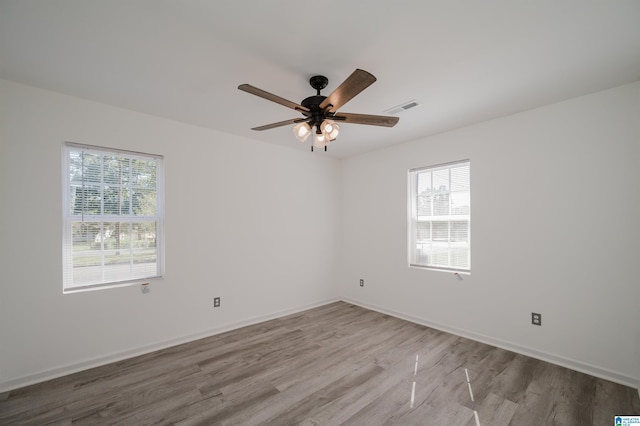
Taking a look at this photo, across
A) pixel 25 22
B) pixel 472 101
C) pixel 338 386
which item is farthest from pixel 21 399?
pixel 472 101

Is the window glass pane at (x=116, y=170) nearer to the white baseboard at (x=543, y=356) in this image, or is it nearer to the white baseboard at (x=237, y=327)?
the white baseboard at (x=237, y=327)

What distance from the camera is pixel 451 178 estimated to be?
3740mm

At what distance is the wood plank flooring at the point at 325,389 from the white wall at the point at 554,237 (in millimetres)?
301

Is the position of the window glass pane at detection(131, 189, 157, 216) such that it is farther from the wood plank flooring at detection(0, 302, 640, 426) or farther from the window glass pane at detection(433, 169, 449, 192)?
the window glass pane at detection(433, 169, 449, 192)

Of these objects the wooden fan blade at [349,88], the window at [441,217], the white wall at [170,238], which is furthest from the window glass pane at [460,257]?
the wooden fan blade at [349,88]

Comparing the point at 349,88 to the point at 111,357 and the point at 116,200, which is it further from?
the point at 111,357

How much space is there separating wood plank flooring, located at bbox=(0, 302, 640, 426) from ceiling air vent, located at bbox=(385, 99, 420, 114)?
2611mm

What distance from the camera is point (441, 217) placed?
151 inches

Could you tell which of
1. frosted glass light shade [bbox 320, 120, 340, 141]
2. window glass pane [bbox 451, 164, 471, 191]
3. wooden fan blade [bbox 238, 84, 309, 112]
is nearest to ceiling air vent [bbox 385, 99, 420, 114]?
frosted glass light shade [bbox 320, 120, 340, 141]

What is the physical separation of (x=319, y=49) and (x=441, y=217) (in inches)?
110

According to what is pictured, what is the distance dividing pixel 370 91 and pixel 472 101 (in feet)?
3.61

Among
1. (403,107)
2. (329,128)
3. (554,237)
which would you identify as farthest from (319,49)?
(554,237)

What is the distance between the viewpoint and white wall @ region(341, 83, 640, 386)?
2.47 m

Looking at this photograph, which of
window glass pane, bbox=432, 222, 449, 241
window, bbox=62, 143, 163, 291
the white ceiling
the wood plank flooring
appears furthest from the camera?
window glass pane, bbox=432, 222, 449, 241
